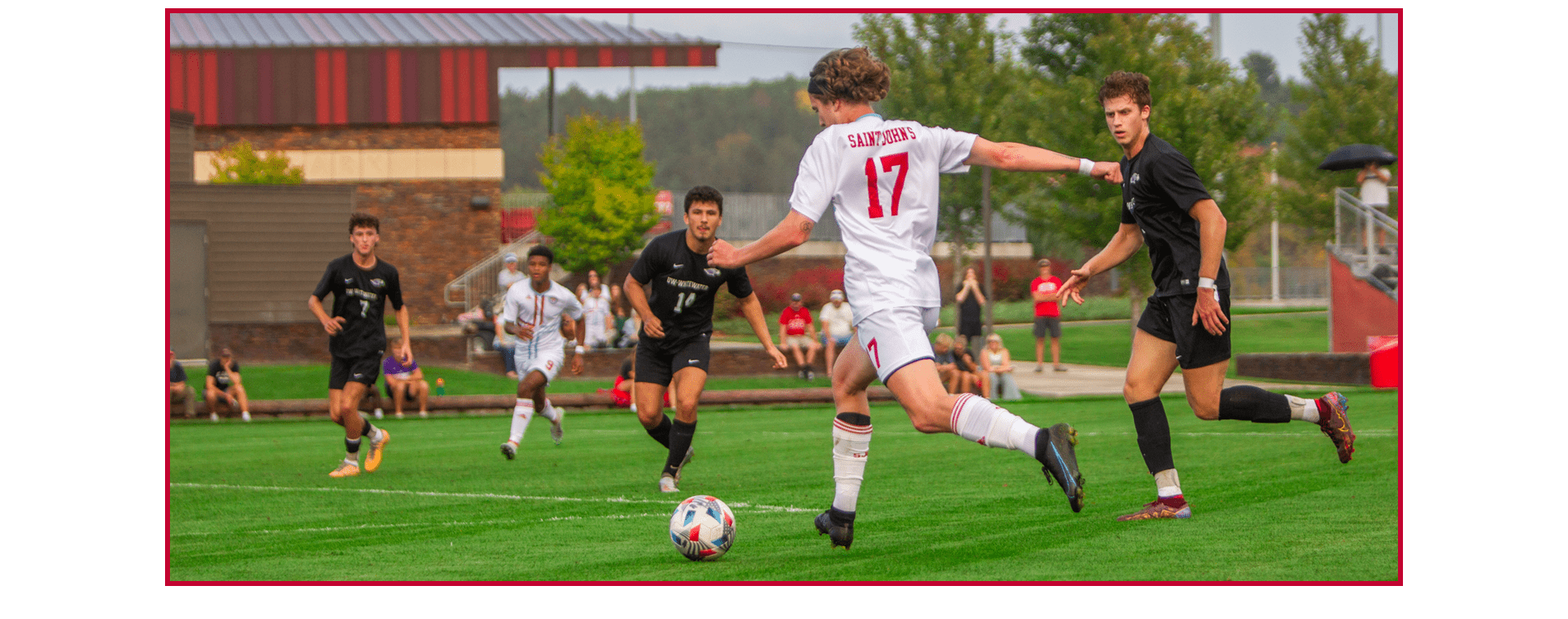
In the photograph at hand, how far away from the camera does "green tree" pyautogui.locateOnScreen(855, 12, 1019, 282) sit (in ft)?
106

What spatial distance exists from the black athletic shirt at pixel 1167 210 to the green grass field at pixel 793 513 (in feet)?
4.16

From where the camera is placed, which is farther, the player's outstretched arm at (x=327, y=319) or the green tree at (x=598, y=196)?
the green tree at (x=598, y=196)

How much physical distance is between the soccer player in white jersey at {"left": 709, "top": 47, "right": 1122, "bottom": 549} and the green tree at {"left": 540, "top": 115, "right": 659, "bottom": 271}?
3025cm

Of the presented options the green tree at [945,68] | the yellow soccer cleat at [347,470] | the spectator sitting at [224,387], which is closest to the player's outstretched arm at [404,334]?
the yellow soccer cleat at [347,470]

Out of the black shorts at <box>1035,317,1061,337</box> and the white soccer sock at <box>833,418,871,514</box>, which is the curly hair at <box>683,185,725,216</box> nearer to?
the white soccer sock at <box>833,418,871,514</box>

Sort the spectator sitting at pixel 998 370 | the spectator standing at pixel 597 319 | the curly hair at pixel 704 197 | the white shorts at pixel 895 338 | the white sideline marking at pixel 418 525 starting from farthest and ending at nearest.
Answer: the spectator standing at pixel 597 319
the spectator sitting at pixel 998 370
the curly hair at pixel 704 197
the white sideline marking at pixel 418 525
the white shorts at pixel 895 338

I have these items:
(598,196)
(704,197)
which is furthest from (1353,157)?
(704,197)

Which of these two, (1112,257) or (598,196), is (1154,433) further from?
(598,196)

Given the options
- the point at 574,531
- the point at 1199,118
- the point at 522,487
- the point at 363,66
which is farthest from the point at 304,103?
the point at 574,531

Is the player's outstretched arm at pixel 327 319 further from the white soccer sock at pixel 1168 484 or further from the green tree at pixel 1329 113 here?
the green tree at pixel 1329 113

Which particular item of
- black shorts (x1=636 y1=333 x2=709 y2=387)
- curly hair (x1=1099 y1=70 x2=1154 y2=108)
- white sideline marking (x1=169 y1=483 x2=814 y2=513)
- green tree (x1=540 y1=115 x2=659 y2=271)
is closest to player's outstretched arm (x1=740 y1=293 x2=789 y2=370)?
black shorts (x1=636 y1=333 x2=709 y2=387)

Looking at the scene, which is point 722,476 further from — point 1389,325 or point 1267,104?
point 1267,104

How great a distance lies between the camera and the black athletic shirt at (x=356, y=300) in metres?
10.9

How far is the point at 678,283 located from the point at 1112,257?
3.85 meters
